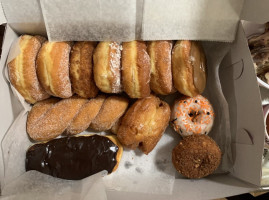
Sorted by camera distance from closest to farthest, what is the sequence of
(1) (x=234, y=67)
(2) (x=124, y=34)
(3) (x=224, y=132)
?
(2) (x=124, y=34), (1) (x=234, y=67), (3) (x=224, y=132)

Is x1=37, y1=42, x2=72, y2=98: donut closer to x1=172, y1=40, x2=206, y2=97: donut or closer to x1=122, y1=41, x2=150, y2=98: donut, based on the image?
x1=122, y1=41, x2=150, y2=98: donut

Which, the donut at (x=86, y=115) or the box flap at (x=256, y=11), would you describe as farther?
the donut at (x=86, y=115)

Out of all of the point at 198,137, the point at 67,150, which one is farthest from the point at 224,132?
the point at 67,150

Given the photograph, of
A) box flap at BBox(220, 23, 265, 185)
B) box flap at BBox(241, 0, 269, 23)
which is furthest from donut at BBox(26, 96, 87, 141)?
box flap at BBox(241, 0, 269, 23)

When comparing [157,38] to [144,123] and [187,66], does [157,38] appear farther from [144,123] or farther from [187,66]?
[144,123]

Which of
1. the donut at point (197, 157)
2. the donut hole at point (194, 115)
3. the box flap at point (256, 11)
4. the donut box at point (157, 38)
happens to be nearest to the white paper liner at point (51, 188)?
the donut box at point (157, 38)

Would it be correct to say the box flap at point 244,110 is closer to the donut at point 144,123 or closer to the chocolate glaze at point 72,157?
the donut at point 144,123

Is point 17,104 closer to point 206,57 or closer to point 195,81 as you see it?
point 195,81
